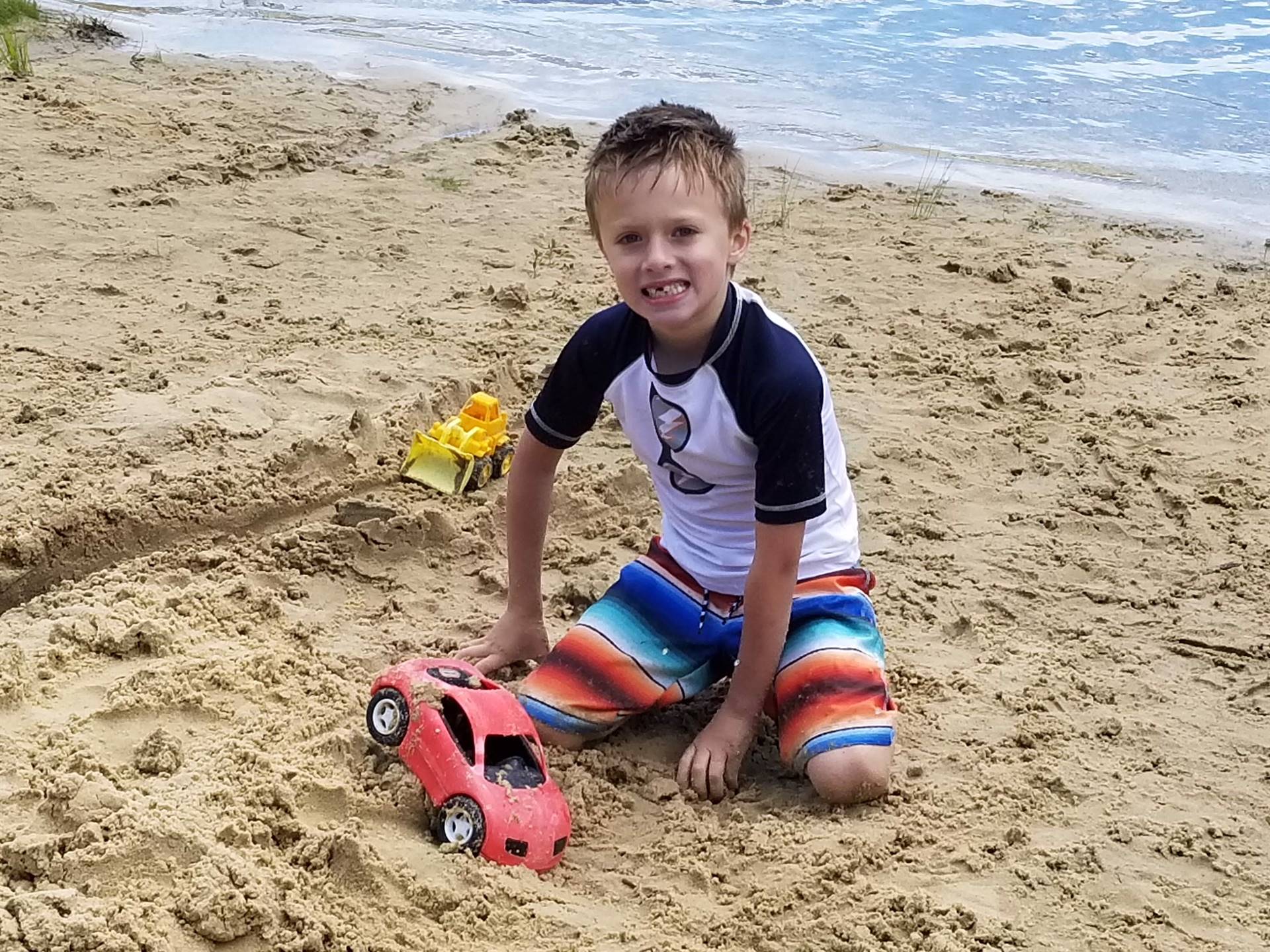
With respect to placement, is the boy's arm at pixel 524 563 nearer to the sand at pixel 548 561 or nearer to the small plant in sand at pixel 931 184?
the sand at pixel 548 561

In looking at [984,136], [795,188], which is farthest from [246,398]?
[984,136]

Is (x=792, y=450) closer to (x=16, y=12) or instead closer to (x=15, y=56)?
(x=15, y=56)

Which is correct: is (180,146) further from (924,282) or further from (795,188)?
(924,282)

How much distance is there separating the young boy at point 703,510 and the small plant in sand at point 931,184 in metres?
3.34

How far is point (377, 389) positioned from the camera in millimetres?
3893

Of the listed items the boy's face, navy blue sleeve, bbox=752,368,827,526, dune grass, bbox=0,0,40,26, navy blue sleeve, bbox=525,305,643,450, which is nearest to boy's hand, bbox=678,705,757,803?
navy blue sleeve, bbox=752,368,827,526

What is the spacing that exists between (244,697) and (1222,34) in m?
9.33

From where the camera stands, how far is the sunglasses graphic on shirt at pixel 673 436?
262 cm

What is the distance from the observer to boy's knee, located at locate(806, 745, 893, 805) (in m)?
2.45

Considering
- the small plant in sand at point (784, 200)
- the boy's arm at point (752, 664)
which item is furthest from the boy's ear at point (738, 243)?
the small plant in sand at point (784, 200)

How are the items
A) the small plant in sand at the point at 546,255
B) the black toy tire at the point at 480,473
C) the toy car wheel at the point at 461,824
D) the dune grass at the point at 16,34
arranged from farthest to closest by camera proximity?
the dune grass at the point at 16,34, the small plant in sand at the point at 546,255, the black toy tire at the point at 480,473, the toy car wheel at the point at 461,824

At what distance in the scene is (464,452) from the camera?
350cm

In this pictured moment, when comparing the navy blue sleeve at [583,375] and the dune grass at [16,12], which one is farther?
the dune grass at [16,12]

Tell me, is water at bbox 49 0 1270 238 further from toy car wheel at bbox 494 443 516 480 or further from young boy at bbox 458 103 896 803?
young boy at bbox 458 103 896 803
